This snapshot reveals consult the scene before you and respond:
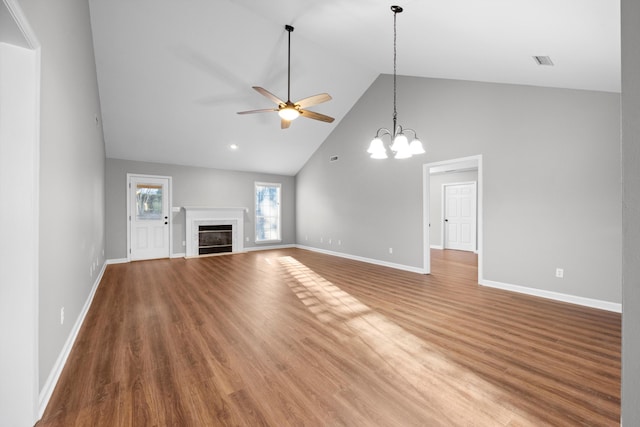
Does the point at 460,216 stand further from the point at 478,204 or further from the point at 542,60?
the point at 542,60

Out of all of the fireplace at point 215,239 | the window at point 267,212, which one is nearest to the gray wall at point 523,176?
the window at point 267,212

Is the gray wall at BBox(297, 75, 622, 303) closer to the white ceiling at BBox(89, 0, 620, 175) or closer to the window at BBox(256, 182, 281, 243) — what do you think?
the white ceiling at BBox(89, 0, 620, 175)

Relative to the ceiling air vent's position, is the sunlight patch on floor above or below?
below

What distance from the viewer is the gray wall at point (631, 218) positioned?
2.43ft

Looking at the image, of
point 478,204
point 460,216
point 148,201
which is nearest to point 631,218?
point 478,204

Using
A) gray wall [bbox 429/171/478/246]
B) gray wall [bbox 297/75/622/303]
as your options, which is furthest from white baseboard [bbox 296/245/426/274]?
gray wall [bbox 429/171/478/246]

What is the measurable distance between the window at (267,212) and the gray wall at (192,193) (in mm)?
175

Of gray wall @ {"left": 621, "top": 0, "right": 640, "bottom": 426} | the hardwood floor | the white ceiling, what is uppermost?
the white ceiling

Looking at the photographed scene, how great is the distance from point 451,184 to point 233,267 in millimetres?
6911

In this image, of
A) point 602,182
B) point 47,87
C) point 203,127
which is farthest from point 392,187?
point 47,87

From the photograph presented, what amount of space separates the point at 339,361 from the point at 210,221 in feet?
21.3

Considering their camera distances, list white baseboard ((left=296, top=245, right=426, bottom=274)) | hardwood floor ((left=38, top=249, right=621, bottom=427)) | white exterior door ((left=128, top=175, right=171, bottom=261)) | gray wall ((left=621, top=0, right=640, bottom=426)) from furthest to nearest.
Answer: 1. white exterior door ((left=128, top=175, right=171, bottom=261))
2. white baseboard ((left=296, top=245, right=426, bottom=274))
3. hardwood floor ((left=38, top=249, right=621, bottom=427))
4. gray wall ((left=621, top=0, right=640, bottom=426))

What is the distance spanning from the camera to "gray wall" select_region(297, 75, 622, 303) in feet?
10.9

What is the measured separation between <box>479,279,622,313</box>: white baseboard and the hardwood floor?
0.15 meters
